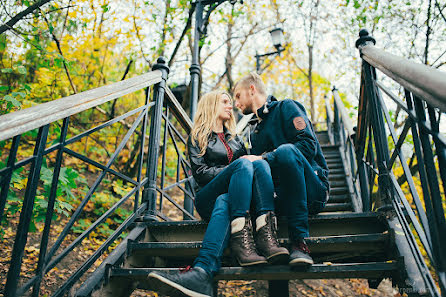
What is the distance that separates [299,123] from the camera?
231 cm

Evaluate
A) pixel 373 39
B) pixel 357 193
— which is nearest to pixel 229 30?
pixel 357 193

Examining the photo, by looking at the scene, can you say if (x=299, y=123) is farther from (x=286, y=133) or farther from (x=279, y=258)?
(x=279, y=258)

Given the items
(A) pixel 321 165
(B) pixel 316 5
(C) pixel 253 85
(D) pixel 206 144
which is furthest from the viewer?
(B) pixel 316 5

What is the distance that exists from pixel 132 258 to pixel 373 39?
2426 mm

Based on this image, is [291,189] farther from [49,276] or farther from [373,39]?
[49,276]

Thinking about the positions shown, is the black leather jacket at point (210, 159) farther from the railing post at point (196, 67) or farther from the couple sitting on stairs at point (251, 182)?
the railing post at point (196, 67)

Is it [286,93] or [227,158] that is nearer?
[227,158]

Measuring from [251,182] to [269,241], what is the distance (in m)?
0.38

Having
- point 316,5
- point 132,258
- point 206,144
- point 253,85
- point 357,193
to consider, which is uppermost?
point 316,5

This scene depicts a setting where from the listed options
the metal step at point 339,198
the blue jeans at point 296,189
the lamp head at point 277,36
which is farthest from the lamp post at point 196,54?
the lamp head at point 277,36

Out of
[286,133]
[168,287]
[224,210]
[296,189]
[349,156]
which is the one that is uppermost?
[349,156]

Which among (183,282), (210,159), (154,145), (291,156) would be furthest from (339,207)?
(183,282)

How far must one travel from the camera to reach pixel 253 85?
2.74 metres

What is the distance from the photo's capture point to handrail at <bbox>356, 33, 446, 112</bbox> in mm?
1101
